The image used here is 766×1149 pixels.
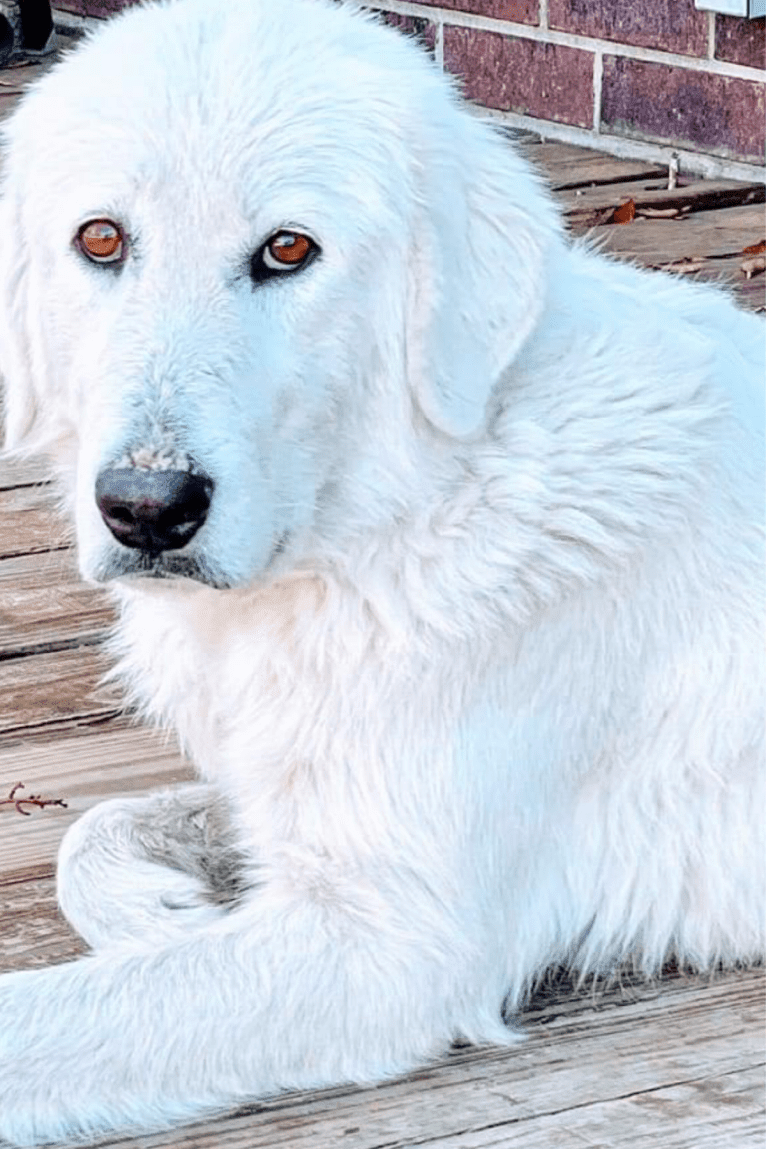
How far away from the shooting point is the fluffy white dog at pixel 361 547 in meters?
2.31

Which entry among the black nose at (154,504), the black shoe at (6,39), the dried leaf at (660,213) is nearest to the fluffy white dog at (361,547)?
the black nose at (154,504)

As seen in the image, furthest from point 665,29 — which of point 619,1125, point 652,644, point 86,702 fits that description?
point 619,1125

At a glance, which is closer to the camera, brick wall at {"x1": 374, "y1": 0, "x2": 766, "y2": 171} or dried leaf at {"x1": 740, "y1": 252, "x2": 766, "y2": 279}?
dried leaf at {"x1": 740, "y1": 252, "x2": 766, "y2": 279}

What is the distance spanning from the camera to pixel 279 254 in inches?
91.7

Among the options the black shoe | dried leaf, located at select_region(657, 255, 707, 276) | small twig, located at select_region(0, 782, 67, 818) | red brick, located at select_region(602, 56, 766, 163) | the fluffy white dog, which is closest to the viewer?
the fluffy white dog

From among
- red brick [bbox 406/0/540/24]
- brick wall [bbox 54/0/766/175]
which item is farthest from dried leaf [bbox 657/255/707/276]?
red brick [bbox 406/0/540/24]

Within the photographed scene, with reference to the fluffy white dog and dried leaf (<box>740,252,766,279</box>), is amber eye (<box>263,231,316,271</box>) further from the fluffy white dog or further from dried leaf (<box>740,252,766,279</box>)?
dried leaf (<box>740,252,766,279</box>)

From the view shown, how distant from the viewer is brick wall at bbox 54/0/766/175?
227 inches

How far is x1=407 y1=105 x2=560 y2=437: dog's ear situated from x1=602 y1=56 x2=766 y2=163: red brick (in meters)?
3.45

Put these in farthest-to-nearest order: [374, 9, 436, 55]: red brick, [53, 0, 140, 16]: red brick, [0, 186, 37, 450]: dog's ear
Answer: [53, 0, 140, 16]: red brick < [374, 9, 436, 55]: red brick < [0, 186, 37, 450]: dog's ear

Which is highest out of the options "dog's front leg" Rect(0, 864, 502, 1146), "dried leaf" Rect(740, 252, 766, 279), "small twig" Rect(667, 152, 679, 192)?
"small twig" Rect(667, 152, 679, 192)

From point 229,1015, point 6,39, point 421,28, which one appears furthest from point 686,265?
point 6,39

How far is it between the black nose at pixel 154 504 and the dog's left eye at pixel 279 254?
11.2 inches

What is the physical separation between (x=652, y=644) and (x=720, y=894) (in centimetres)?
34
